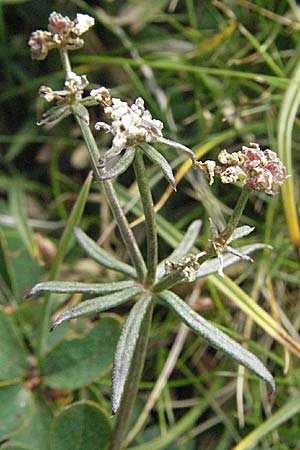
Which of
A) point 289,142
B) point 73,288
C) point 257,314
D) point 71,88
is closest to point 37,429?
point 73,288

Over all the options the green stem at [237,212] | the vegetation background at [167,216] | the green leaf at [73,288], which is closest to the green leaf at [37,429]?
the vegetation background at [167,216]

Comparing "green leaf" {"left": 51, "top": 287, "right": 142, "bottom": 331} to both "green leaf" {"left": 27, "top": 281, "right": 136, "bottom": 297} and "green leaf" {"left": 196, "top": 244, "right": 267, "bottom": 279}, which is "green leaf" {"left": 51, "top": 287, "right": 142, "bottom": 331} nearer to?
"green leaf" {"left": 27, "top": 281, "right": 136, "bottom": 297}

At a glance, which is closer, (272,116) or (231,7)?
(272,116)

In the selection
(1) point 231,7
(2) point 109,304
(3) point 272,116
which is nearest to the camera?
(2) point 109,304

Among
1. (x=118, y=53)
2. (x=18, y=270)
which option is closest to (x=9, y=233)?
(x=18, y=270)

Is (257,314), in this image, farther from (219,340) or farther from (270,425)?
(219,340)

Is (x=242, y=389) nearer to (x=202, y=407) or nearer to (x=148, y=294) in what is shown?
(x=202, y=407)

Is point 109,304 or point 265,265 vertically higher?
point 109,304


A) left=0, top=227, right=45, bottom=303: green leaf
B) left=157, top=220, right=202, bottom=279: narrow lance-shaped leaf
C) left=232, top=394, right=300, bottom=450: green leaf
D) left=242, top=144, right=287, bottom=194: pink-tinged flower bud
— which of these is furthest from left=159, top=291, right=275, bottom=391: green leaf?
left=0, top=227, right=45, bottom=303: green leaf
